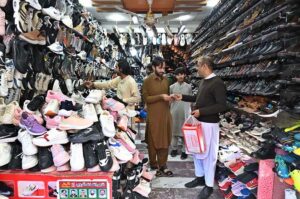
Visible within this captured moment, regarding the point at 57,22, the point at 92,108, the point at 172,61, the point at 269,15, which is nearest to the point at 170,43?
the point at 172,61

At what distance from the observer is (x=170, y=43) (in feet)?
34.2

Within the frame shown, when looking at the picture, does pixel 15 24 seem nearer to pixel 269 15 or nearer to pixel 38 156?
pixel 38 156

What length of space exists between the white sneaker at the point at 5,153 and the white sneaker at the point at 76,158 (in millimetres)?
431

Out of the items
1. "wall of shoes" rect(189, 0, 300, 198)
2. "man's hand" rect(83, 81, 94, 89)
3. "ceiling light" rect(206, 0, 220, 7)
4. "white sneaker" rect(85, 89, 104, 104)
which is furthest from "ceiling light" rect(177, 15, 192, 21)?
"white sneaker" rect(85, 89, 104, 104)

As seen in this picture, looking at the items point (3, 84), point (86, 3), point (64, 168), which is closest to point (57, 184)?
point (64, 168)

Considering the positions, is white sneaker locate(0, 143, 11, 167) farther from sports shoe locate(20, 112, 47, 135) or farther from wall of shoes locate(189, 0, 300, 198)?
wall of shoes locate(189, 0, 300, 198)

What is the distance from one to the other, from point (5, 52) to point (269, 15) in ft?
8.07

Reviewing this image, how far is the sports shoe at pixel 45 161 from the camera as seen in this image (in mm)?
2049

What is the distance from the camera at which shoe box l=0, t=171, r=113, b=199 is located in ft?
6.65

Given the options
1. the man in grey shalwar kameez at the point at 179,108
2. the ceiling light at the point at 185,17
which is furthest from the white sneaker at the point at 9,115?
the ceiling light at the point at 185,17

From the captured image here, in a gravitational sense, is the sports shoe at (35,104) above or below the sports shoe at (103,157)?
above

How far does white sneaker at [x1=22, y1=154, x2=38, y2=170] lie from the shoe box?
6cm

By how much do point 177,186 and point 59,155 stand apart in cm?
180

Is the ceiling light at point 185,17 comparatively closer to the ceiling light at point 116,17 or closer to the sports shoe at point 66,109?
the ceiling light at point 116,17
